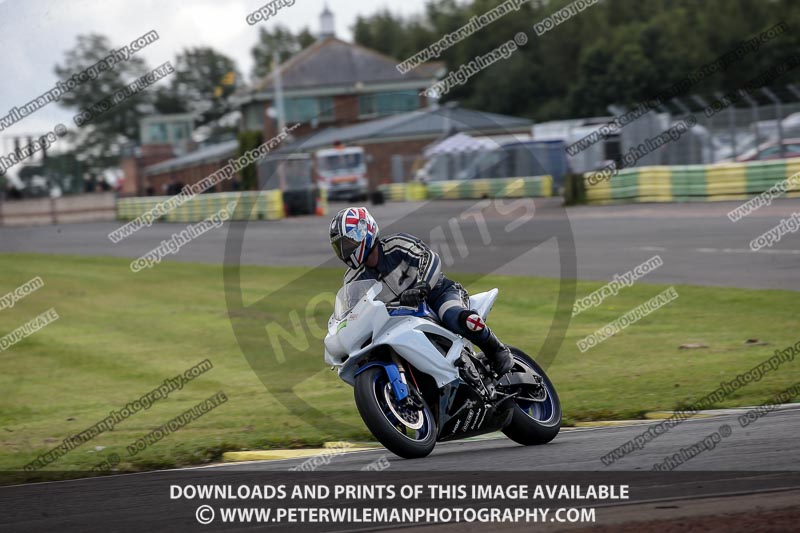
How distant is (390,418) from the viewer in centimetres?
692

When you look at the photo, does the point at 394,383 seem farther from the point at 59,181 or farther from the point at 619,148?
the point at 59,181

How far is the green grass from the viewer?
9.33 meters

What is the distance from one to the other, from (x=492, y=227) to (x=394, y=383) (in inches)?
984

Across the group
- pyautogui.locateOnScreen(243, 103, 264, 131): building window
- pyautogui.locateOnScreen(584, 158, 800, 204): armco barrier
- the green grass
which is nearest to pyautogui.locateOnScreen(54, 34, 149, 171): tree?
pyautogui.locateOnScreen(243, 103, 264, 131): building window

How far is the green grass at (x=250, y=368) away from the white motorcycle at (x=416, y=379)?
1.62 meters

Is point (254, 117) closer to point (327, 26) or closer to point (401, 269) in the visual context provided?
point (327, 26)

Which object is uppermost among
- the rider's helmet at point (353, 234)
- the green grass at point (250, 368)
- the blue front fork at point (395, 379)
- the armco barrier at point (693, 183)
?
the rider's helmet at point (353, 234)

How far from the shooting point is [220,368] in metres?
13.4

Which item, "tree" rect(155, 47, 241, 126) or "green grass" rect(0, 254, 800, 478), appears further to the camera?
"tree" rect(155, 47, 241, 126)

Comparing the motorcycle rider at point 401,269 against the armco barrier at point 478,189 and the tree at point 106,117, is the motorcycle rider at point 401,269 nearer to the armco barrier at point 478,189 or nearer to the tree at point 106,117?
the armco barrier at point 478,189

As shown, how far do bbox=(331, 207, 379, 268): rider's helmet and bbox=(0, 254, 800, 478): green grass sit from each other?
222 cm

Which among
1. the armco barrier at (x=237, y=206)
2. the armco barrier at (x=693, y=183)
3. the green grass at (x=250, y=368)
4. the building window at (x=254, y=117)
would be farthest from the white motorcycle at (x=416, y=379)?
the building window at (x=254, y=117)

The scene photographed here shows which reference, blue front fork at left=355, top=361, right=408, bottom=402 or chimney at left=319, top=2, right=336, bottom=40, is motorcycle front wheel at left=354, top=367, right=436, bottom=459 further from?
chimney at left=319, top=2, right=336, bottom=40

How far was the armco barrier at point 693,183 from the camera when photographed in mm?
29047
